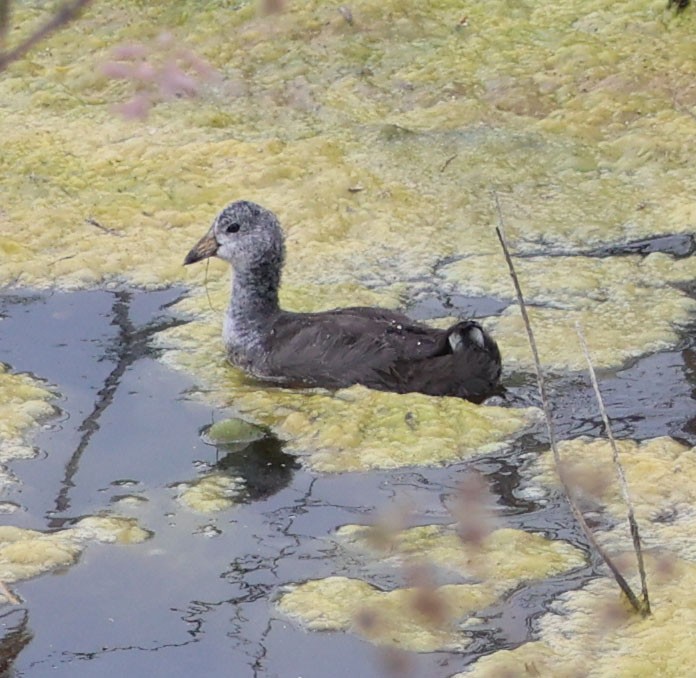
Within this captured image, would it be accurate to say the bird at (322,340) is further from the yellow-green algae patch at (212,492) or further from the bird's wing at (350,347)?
the yellow-green algae patch at (212,492)

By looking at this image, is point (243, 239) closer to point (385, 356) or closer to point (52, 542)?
point (385, 356)

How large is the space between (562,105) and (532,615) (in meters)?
4.28

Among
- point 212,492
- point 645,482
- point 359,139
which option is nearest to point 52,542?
point 212,492

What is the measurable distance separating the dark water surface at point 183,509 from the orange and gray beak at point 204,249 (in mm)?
285

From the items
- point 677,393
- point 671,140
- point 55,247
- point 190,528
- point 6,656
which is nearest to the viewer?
point 6,656

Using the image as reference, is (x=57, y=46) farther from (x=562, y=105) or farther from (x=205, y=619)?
(x=205, y=619)

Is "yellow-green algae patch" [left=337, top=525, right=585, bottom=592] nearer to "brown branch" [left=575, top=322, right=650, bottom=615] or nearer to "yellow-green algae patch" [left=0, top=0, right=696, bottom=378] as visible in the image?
"brown branch" [left=575, top=322, right=650, bottom=615]

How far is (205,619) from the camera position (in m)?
3.99

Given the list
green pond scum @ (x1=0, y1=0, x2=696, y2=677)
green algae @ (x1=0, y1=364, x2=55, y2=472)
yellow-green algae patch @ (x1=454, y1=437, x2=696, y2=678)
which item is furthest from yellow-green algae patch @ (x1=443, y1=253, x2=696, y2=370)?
green algae @ (x1=0, y1=364, x2=55, y2=472)

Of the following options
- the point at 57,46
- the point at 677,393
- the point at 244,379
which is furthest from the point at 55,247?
the point at 677,393

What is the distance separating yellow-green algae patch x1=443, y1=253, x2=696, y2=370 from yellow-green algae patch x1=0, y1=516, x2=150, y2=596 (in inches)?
79.2

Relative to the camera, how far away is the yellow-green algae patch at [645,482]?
172 inches

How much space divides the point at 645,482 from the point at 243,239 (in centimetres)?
227

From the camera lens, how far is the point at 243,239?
617 centimetres
